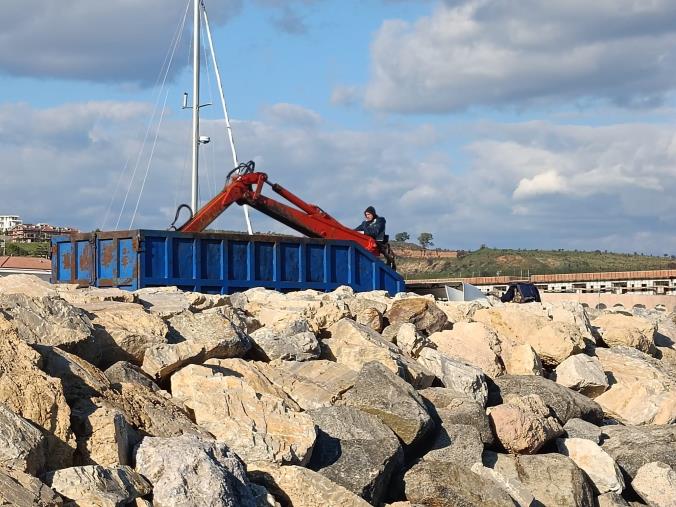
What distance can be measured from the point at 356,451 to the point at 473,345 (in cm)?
376

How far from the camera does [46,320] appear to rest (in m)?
7.84

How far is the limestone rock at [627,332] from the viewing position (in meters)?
13.1

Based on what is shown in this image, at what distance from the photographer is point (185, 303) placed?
33.7ft

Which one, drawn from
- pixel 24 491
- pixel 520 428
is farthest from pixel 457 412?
pixel 24 491

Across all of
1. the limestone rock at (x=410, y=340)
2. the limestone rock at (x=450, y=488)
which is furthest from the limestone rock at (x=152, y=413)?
the limestone rock at (x=410, y=340)

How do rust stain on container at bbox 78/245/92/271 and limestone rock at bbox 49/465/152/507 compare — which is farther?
rust stain on container at bbox 78/245/92/271

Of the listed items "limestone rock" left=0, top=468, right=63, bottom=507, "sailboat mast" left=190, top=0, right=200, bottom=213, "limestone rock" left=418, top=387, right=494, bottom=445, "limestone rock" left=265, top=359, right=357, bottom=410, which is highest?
"sailboat mast" left=190, top=0, right=200, bottom=213

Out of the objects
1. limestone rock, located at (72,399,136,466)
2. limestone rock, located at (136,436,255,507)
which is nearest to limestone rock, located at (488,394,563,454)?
limestone rock, located at (136,436,255,507)

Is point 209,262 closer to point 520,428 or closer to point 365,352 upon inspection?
point 365,352

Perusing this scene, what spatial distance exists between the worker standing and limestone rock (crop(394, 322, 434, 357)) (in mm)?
7817

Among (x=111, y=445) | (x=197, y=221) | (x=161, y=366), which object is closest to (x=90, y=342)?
(x=161, y=366)

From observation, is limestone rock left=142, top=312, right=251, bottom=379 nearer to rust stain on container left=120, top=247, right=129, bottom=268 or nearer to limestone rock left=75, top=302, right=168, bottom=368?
limestone rock left=75, top=302, right=168, bottom=368

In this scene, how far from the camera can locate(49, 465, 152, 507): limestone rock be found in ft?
17.7

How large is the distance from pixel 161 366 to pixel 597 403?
5.01 meters
